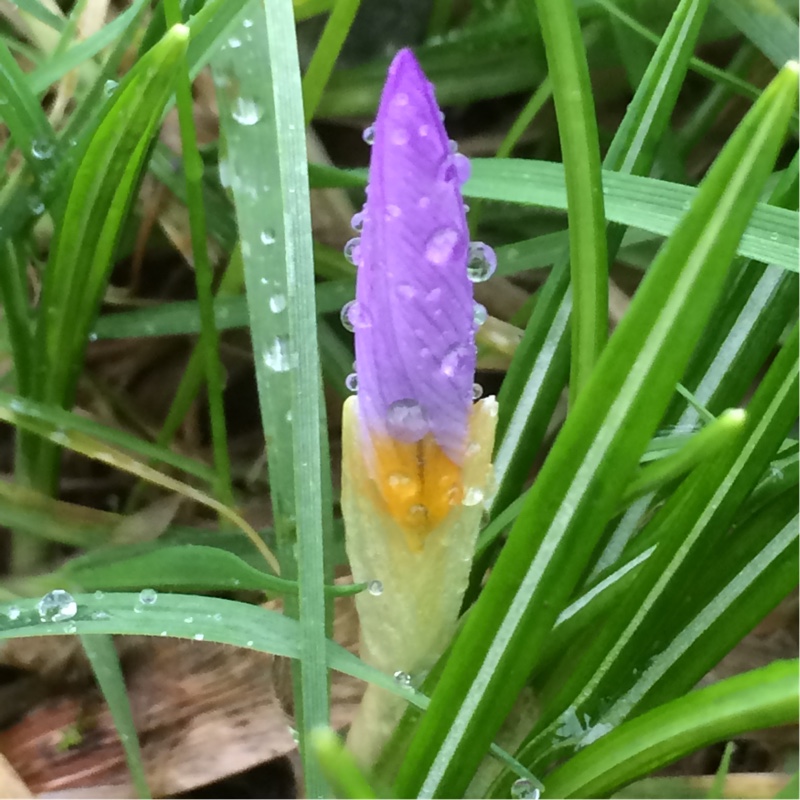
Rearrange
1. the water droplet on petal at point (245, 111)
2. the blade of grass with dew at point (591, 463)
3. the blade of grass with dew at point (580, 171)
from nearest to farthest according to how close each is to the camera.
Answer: the blade of grass with dew at point (591, 463), the blade of grass with dew at point (580, 171), the water droplet on petal at point (245, 111)

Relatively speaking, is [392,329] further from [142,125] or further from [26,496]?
[26,496]

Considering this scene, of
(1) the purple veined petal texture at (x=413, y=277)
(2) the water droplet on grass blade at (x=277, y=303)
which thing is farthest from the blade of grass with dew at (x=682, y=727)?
(2) the water droplet on grass blade at (x=277, y=303)

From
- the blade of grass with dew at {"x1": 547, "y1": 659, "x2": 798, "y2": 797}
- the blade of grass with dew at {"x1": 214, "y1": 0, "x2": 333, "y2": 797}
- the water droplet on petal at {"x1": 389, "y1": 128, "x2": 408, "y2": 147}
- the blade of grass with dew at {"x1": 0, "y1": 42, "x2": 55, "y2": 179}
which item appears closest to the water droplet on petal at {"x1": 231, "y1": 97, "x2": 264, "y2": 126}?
the blade of grass with dew at {"x1": 214, "y1": 0, "x2": 333, "y2": 797}

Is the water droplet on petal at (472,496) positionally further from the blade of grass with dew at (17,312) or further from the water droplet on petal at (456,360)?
the blade of grass with dew at (17,312)

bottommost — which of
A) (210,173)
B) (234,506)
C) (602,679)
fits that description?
(602,679)

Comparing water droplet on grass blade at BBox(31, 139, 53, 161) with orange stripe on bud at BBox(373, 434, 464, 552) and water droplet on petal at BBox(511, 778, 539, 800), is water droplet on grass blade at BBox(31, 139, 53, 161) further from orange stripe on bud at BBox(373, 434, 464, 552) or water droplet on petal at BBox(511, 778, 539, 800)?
water droplet on petal at BBox(511, 778, 539, 800)

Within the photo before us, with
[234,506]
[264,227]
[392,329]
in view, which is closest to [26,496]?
[234,506]
